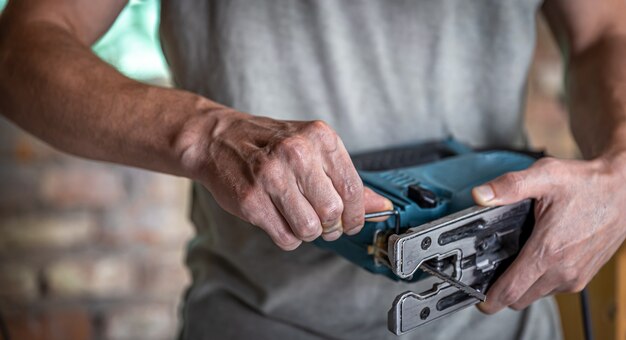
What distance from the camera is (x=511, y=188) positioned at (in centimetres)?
60

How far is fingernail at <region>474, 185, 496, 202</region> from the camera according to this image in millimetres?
585

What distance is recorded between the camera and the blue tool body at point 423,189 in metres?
0.61

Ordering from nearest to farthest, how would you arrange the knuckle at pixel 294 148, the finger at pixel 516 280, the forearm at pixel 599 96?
the knuckle at pixel 294 148, the finger at pixel 516 280, the forearm at pixel 599 96

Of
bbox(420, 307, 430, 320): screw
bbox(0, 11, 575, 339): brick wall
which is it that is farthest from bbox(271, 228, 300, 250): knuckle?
bbox(0, 11, 575, 339): brick wall

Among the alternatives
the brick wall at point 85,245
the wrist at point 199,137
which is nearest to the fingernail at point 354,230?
the wrist at point 199,137

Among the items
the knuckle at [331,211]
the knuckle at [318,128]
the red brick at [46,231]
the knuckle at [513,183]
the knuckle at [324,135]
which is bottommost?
the red brick at [46,231]

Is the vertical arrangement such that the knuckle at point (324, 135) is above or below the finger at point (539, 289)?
above

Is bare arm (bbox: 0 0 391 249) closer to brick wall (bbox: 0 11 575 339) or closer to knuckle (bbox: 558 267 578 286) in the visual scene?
knuckle (bbox: 558 267 578 286)

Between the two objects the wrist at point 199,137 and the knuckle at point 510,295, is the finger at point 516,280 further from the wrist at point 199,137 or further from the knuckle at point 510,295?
the wrist at point 199,137

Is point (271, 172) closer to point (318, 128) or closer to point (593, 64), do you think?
point (318, 128)

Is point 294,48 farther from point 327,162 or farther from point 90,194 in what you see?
point 90,194

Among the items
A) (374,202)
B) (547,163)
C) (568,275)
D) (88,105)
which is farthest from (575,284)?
(88,105)

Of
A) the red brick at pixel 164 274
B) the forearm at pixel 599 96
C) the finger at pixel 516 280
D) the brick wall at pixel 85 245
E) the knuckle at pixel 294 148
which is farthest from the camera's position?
the red brick at pixel 164 274

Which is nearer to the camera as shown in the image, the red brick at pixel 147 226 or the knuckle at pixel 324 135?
the knuckle at pixel 324 135
